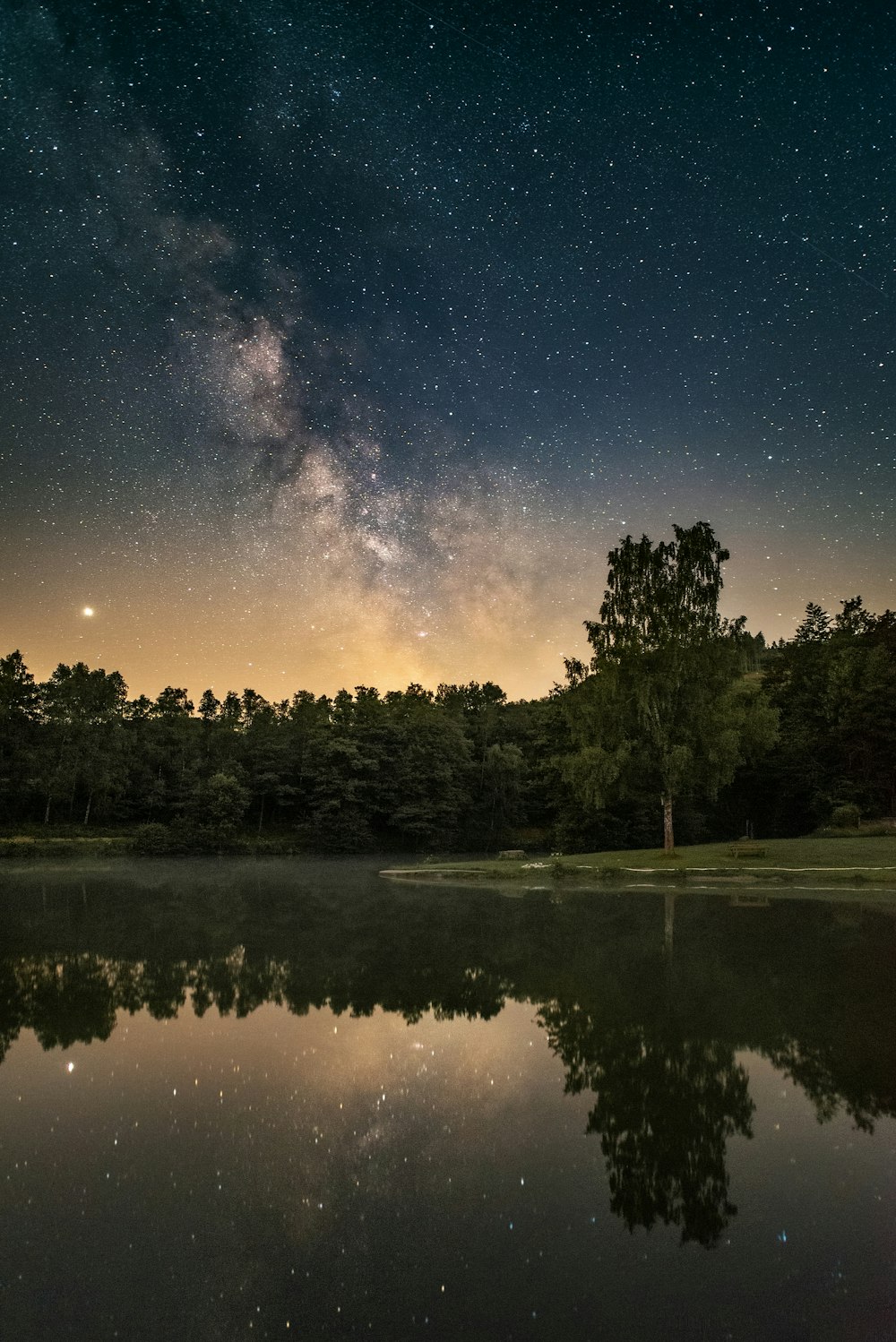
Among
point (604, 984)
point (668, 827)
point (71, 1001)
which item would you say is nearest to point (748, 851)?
point (668, 827)

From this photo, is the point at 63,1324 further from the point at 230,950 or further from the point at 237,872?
the point at 237,872

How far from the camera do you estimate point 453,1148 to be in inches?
263

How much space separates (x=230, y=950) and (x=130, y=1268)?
12.5 m

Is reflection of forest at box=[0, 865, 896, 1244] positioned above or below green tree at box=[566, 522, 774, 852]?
below

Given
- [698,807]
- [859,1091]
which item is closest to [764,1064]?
[859,1091]

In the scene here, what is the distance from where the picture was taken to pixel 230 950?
16.8 metres

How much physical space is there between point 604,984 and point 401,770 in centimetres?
5922

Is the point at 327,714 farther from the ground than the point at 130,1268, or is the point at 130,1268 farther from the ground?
the point at 327,714

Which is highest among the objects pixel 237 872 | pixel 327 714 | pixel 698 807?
pixel 327 714

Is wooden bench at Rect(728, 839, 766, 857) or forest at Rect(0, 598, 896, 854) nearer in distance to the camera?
wooden bench at Rect(728, 839, 766, 857)

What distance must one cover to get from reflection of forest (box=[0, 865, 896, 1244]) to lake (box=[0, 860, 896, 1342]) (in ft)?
0.20

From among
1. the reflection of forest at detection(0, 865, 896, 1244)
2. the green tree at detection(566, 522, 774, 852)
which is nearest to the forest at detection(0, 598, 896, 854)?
the green tree at detection(566, 522, 774, 852)

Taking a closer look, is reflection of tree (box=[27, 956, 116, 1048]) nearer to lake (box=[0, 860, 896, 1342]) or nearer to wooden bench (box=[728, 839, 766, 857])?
lake (box=[0, 860, 896, 1342])

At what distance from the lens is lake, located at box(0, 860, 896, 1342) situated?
14.8 ft
